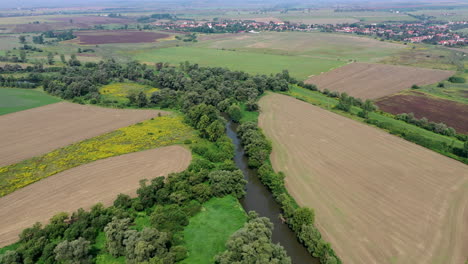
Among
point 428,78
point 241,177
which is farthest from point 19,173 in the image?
point 428,78

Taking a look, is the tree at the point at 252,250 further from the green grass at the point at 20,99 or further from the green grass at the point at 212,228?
the green grass at the point at 20,99

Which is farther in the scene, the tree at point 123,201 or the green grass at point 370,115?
the green grass at point 370,115

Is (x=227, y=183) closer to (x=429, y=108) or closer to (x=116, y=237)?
(x=116, y=237)

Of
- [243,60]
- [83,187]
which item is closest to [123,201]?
[83,187]

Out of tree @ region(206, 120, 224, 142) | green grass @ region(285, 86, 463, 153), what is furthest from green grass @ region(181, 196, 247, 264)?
green grass @ region(285, 86, 463, 153)

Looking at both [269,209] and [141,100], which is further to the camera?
[141,100]

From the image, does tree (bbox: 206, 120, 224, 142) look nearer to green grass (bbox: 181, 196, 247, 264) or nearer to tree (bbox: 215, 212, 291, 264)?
green grass (bbox: 181, 196, 247, 264)

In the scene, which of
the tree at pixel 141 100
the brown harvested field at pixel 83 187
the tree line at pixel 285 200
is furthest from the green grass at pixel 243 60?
the brown harvested field at pixel 83 187
